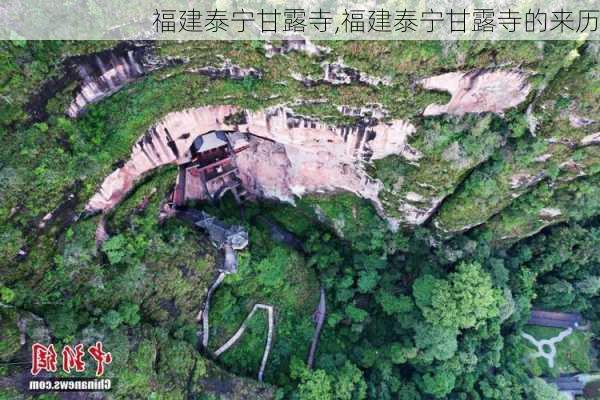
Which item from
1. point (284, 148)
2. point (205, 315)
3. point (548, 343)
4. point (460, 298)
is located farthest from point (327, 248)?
point (548, 343)

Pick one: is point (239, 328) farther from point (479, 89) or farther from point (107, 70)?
point (479, 89)

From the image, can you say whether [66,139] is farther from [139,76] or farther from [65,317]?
Answer: [65,317]

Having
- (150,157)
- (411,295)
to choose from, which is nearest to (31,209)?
(150,157)

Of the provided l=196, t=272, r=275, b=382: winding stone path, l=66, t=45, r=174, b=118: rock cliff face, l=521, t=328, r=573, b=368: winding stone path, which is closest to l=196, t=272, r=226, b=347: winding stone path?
l=196, t=272, r=275, b=382: winding stone path

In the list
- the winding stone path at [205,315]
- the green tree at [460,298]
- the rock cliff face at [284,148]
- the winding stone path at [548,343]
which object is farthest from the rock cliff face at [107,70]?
the winding stone path at [548,343]

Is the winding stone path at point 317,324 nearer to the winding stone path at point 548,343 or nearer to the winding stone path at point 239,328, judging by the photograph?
the winding stone path at point 239,328

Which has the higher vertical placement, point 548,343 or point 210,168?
point 210,168
